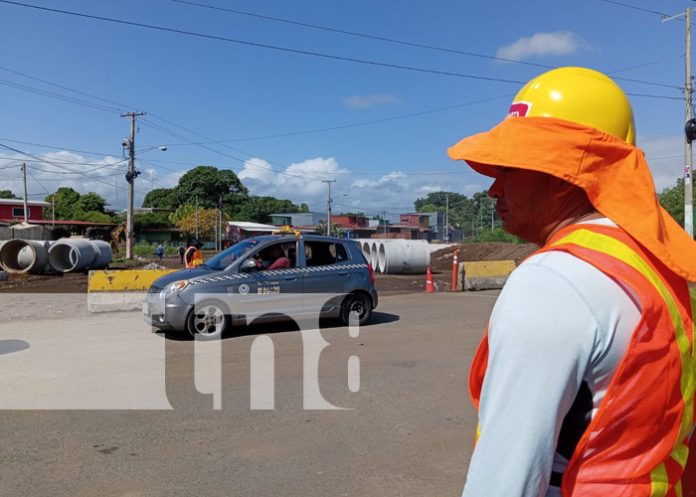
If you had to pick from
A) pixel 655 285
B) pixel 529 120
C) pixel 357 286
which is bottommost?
pixel 357 286

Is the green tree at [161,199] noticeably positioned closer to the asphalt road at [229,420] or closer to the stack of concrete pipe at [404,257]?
the stack of concrete pipe at [404,257]

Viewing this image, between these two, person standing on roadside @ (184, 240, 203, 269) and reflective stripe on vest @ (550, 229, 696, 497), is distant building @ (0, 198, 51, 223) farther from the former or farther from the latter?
reflective stripe on vest @ (550, 229, 696, 497)

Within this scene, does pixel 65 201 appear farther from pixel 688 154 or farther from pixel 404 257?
pixel 688 154

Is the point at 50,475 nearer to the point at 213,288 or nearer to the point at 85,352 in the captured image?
the point at 85,352

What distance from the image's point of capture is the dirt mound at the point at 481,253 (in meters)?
33.3

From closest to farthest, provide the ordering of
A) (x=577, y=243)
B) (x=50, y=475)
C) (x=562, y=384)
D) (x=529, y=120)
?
(x=562, y=384), (x=577, y=243), (x=529, y=120), (x=50, y=475)

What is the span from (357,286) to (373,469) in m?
6.98

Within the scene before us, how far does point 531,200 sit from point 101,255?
3041 centimetres

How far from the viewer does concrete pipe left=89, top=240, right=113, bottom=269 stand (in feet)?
92.6

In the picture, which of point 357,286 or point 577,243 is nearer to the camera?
point 577,243

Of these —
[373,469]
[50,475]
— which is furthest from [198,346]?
[373,469]

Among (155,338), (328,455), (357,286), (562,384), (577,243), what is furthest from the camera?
(357,286)

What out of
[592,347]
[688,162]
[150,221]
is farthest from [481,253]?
[150,221]

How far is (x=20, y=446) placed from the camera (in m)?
4.65
